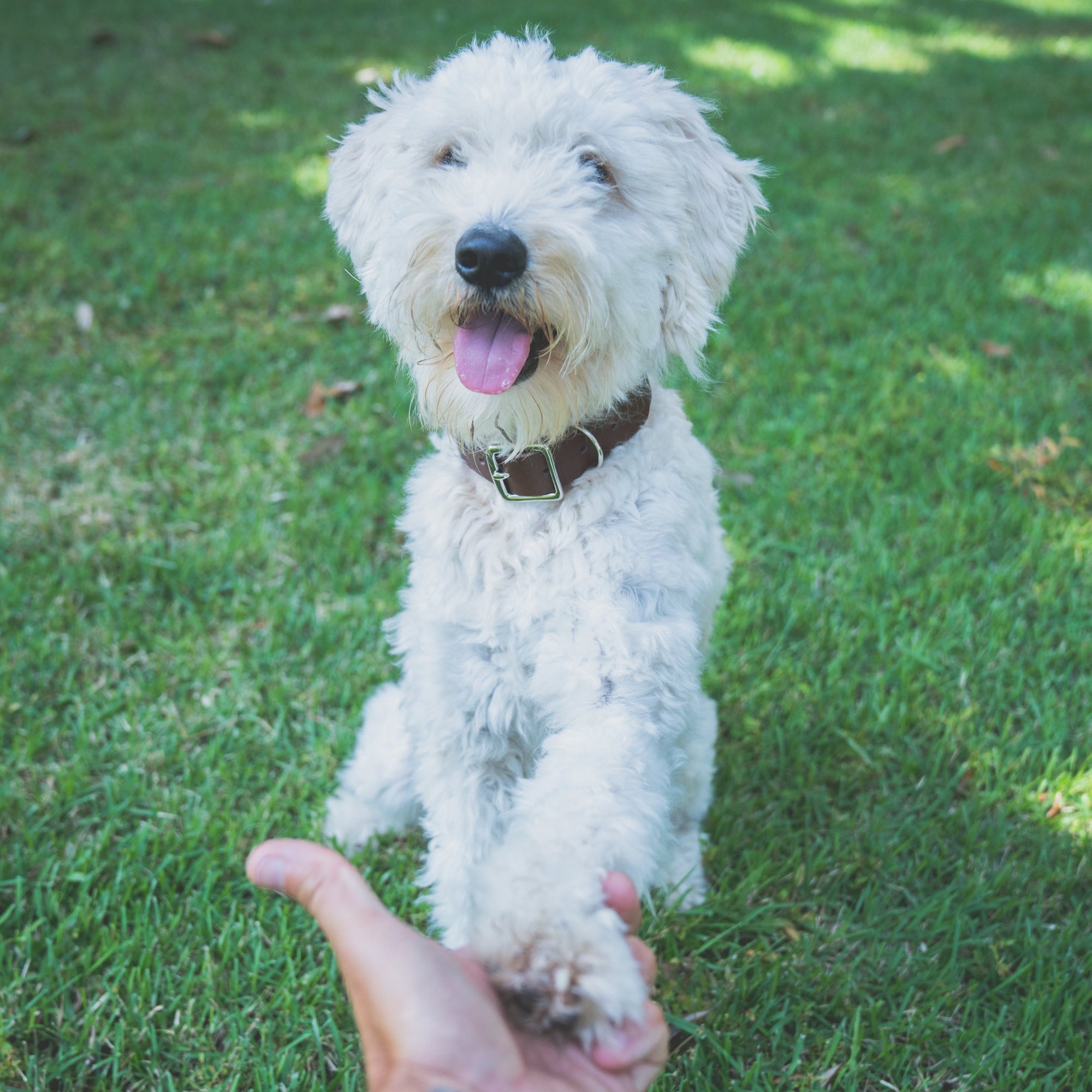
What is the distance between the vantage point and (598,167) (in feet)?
6.92

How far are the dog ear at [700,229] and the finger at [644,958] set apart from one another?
1.35 meters

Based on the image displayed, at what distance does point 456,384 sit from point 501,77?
71 centimetres

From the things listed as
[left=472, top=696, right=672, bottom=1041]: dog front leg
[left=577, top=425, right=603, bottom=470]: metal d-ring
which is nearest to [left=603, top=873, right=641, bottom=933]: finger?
[left=472, top=696, right=672, bottom=1041]: dog front leg

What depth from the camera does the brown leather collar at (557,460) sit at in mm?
2092

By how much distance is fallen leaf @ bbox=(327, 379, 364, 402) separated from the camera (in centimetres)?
431

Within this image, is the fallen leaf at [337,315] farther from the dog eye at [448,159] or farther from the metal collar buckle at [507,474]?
the metal collar buckle at [507,474]

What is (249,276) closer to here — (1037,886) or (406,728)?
(406,728)

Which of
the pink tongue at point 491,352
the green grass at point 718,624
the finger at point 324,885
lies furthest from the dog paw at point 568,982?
the pink tongue at point 491,352

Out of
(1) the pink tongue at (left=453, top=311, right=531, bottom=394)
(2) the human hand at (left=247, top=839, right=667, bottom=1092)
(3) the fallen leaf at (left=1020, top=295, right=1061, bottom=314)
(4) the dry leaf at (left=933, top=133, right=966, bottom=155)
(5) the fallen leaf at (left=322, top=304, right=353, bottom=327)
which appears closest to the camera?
(2) the human hand at (left=247, top=839, right=667, bottom=1092)

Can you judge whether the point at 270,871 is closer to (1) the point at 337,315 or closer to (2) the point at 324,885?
(2) the point at 324,885

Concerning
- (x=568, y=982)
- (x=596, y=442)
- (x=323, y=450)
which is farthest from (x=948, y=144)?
(x=568, y=982)

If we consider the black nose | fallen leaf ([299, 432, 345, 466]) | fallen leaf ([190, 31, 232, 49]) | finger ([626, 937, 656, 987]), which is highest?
the black nose

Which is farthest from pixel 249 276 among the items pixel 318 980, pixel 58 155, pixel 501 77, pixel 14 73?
pixel 14 73

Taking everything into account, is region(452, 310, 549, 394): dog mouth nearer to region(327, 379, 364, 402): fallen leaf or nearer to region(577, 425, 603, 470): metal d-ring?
region(577, 425, 603, 470): metal d-ring
